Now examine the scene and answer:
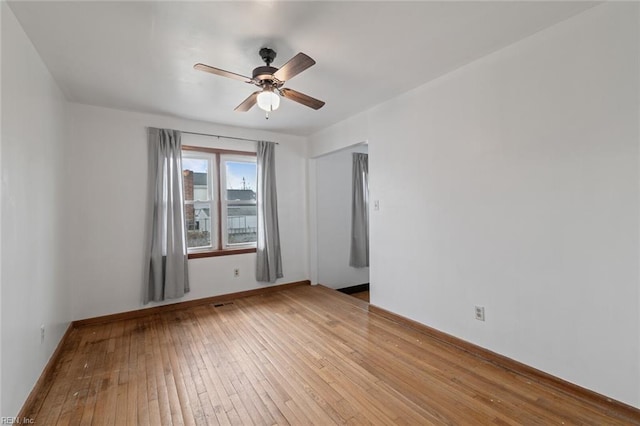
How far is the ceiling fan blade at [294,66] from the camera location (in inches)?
73.3

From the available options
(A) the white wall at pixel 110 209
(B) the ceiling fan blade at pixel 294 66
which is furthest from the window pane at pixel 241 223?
(B) the ceiling fan blade at pixel 294 66

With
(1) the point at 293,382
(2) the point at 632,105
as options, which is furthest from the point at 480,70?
(1) the point at 293,382

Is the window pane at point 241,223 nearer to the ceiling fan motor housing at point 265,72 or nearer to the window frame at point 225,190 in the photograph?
the window frame at point 225,190

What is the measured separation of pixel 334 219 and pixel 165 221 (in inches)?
110

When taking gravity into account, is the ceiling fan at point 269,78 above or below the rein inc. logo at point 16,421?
above

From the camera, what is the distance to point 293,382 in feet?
7.20

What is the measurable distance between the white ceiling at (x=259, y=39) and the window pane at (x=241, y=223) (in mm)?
1871

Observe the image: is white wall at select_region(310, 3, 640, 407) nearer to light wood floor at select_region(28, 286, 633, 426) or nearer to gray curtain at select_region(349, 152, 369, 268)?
light wood floor at select_region(28, 286, 633, 426)

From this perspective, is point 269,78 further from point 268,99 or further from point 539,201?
point 539,201

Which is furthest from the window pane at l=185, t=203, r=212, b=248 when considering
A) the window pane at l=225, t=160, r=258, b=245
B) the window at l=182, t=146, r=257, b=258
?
the window pane at l=225, t=160, r=258, b=245

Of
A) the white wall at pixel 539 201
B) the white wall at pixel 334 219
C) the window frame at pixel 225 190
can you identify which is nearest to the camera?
the white wall at pixel 539 201

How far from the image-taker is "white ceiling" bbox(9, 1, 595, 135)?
5.96 ft

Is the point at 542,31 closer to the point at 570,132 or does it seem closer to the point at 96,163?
the point at 570,132

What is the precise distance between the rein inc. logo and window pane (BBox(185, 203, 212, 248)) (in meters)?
2.43
